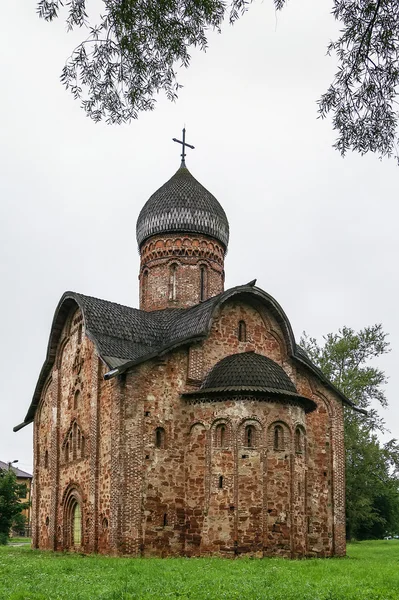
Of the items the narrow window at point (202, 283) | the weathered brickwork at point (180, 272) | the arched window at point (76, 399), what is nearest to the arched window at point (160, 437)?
the arched window at point (76, 399)

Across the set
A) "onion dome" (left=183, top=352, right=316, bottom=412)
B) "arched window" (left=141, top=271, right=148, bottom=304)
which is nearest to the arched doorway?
"onion dome" (left=183, top=352, right=316, bottom=412)

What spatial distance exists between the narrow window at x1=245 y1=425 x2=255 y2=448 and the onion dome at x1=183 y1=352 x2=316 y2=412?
2.69ft

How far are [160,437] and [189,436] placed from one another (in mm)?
709

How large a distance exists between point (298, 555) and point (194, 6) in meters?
13.2

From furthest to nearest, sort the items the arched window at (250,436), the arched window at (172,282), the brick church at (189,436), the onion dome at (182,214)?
the onion dome at (182,214)
the arched window at (172,282)
the arched window at (250,436)
the brick church at (189,436)

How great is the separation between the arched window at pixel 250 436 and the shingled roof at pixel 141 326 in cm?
257

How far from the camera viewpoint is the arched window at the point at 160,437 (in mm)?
17719

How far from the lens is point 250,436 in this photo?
17.4 meters

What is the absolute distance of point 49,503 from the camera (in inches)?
829

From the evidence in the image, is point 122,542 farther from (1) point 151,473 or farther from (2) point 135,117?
(2) point 135,117

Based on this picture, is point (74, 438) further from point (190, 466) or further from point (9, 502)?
point (9, 502)

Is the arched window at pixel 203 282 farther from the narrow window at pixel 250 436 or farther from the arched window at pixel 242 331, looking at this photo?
the narrow window at pixel 250 436

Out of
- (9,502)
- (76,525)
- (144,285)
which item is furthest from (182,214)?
(9,502)

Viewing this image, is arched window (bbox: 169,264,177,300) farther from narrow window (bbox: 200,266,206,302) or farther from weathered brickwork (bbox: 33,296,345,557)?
weathered brickwork (bbox: 33,296,345,557)
